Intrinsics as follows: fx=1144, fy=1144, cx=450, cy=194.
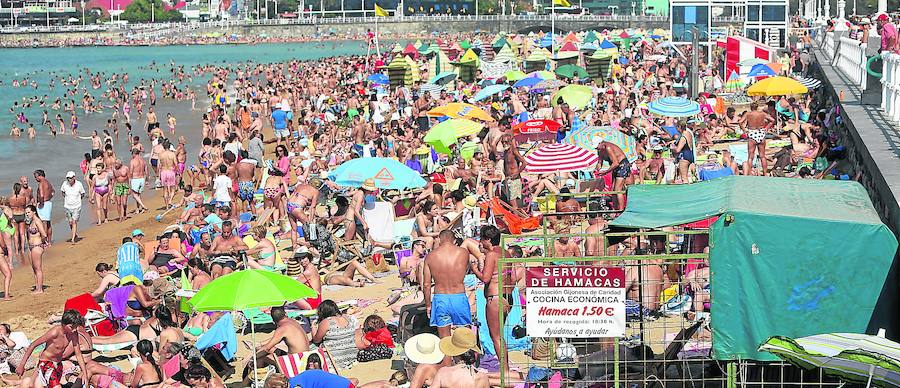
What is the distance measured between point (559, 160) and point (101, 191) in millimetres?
8312

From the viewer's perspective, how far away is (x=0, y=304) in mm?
12617

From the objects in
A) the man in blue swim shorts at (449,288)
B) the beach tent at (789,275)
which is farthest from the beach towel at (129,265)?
the beach tent at (789,275)

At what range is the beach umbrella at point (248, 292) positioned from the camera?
762 cm

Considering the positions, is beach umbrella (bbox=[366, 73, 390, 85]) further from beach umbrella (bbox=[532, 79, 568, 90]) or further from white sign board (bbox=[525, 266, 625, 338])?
white sign board (bbox=[525, 266, 625, 338])

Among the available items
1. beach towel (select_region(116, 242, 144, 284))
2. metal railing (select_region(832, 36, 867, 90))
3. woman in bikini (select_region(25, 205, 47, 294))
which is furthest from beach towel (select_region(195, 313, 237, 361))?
metal railing (select_region(832, 36, 867, 90))

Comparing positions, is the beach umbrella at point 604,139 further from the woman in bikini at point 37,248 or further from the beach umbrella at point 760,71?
the beach umbrella at point 760,71

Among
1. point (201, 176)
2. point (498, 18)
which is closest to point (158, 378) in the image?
point (201, 176)

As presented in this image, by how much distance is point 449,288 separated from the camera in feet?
27.3

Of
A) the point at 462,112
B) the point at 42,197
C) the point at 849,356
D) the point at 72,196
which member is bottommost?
the point at 72,196

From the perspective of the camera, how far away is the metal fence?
612 cm

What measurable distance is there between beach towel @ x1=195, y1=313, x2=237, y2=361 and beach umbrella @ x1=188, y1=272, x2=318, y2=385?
3.58 ft

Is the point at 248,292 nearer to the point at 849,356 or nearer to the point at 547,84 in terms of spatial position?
the point at 849,356

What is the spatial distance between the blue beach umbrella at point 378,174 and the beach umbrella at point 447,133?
8.78ft

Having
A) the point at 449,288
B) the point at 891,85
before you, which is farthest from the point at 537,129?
the point at 449,288
